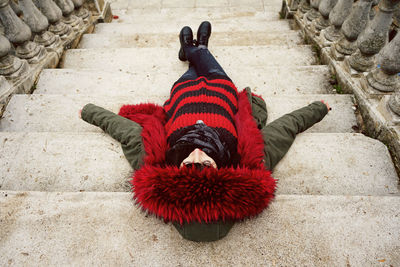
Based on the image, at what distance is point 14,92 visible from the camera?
8.21 feet

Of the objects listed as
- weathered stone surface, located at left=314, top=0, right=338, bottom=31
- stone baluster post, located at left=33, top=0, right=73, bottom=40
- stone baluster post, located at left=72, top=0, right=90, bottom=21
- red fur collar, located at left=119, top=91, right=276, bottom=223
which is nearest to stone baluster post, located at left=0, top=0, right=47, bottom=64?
stone baluster post, located at left=33, top=0, right=73, bottom=40

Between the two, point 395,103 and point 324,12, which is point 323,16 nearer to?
point 324,12

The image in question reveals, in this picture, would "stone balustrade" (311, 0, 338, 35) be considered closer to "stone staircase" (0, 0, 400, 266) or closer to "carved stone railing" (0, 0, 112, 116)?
"stone staircase" (0, 0, 400, 266)

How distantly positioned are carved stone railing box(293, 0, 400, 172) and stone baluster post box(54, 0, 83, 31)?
334cm

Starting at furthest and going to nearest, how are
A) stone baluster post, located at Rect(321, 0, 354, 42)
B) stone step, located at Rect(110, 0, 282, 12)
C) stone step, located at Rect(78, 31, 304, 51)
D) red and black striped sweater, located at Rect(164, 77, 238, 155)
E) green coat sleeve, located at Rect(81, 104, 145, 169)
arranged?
stone step, located at Rect(110, 0, 282, 12) < stone step, located at Rect(78, 31, 304, 51) < stone baluster post, located at Rect(321, 0, 354, 42) < red and black striped sweater, located at Rect(164, 77, 238, 155) < green coat sleeve, located at Rect(81, 104, 145, 169)

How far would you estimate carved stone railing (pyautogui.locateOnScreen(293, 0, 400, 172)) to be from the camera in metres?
1.87

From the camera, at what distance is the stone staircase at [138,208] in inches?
52.6

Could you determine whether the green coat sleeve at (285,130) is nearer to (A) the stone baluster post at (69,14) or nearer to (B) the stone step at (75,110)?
(B) the stone step at (75,110)

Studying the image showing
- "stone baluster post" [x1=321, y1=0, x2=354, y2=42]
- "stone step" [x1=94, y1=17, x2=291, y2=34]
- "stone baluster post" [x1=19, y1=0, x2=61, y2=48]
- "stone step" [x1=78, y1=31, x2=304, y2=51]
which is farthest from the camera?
"stone step" [x1=94, y1=17, x2=291, y2=34]

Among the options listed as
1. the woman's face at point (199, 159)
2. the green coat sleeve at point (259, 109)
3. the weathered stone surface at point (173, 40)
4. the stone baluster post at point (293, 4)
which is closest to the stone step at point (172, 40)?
the weathered stone surface at point (173, 40)

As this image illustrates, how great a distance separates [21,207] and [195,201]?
101 cm

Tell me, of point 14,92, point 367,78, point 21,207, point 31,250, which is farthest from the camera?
point 14,92

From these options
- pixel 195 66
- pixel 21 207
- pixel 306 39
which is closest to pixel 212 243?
pixel 21 207

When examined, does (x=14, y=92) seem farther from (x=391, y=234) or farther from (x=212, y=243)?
(x=391, y=234)
